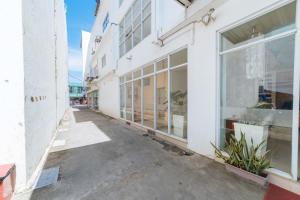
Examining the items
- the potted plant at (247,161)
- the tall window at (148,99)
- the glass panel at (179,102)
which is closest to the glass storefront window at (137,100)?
the tall window at (148,99)

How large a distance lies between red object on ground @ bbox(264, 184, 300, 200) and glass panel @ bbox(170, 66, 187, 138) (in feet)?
7.75

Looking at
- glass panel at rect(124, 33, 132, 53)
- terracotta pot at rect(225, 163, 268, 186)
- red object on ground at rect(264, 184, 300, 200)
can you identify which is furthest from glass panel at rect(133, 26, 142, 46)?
red object on ground at rect(264, 184, 300, 200)

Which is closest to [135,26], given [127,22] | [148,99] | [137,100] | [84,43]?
[127,22]

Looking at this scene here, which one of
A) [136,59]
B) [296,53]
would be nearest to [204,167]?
[296,53]

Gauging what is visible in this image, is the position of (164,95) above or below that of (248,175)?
above

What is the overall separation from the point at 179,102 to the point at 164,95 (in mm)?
741

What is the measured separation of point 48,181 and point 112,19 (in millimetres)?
10848

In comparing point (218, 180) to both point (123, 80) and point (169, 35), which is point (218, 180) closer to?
point (169, 35)

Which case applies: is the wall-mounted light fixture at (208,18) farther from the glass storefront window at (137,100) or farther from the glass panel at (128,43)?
the glass panel at (128,43)

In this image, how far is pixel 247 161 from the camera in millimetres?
2748

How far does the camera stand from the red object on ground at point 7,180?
199 cm

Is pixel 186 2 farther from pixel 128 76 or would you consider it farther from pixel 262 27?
pixel 128 76

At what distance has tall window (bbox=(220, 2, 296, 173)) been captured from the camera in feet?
8.39

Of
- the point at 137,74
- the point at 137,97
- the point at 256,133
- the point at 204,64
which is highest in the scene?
the point at 137,74
